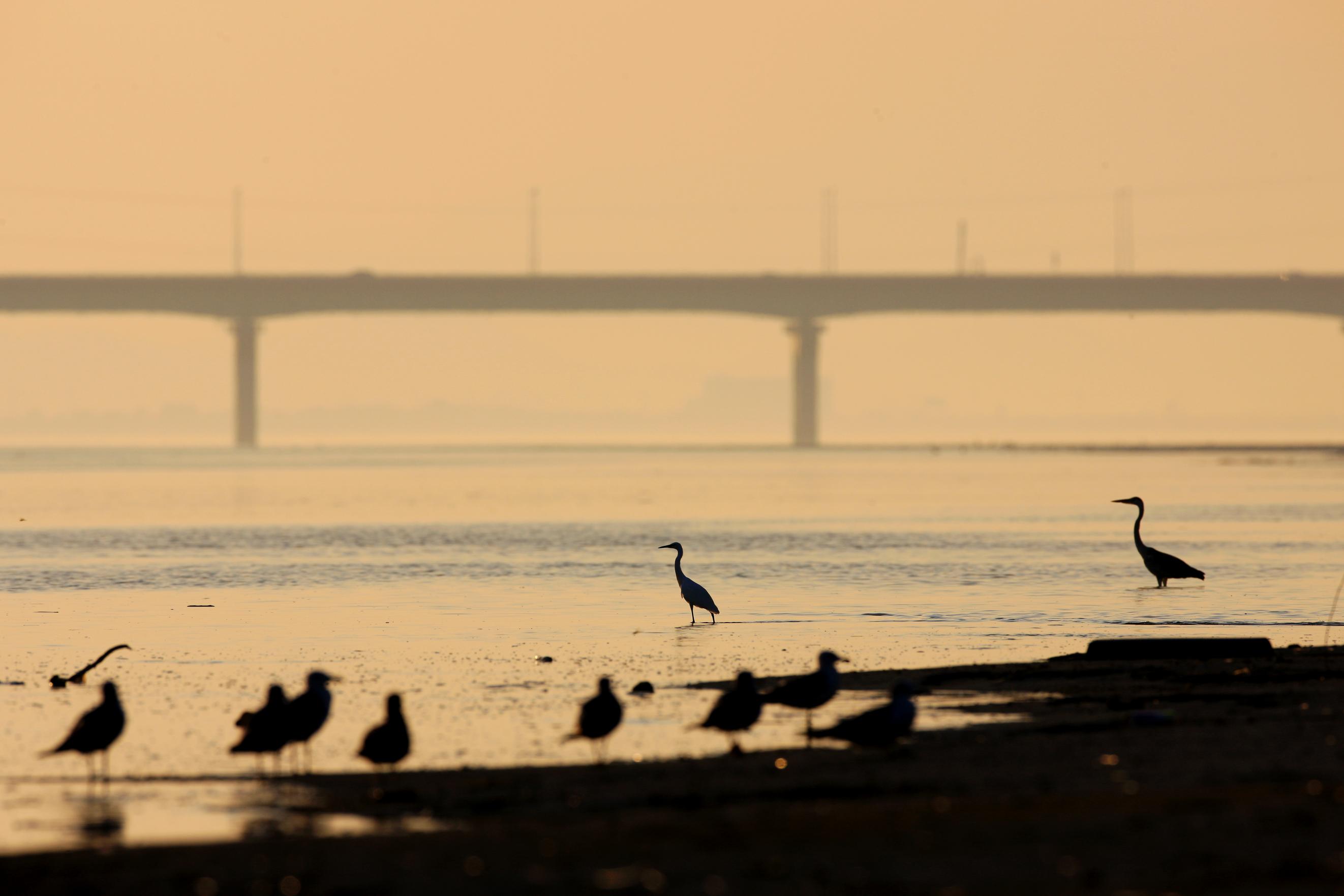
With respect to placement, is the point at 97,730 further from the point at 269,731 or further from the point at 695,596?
the point at 695,596

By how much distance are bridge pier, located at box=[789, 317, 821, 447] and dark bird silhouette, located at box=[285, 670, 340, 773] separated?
421ft

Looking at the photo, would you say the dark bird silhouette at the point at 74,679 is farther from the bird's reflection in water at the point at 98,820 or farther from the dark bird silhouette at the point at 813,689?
the dark bird silhouette at the point at 813,689

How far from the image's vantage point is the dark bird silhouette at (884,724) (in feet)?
42.5

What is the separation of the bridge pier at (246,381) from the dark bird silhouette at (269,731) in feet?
428

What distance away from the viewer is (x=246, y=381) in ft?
478

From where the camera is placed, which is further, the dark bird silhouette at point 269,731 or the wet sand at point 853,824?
the dark bird silhouette at point 269,731

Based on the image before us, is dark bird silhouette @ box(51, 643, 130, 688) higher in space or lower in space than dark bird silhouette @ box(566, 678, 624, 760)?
lower

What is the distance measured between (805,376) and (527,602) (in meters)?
118

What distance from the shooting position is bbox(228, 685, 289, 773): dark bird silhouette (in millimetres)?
12562

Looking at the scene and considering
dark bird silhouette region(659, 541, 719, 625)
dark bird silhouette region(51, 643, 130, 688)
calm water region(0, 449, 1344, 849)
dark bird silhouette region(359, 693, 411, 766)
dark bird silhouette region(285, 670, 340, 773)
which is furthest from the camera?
dark bird silhouette region(659, 541, 719, 625)

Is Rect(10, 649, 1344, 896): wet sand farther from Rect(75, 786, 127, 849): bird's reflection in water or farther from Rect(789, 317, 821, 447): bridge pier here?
Rect(789, 317, 821, 447): bridge pier

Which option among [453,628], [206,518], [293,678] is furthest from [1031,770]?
[206,518]

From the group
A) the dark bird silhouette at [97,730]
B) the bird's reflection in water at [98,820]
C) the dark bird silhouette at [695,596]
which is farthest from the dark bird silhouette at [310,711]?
the dark bird silhouette at [695,596]

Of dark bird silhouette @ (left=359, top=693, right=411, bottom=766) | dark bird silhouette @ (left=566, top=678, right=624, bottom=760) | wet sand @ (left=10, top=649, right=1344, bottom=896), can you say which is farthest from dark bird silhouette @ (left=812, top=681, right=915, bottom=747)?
dark bird silhouette @ (left=359, top=693, right=411, bottom=766)
